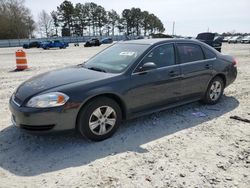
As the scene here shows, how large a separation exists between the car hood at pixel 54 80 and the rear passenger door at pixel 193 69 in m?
1.74

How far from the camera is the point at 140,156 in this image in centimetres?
343

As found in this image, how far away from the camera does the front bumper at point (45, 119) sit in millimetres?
3365

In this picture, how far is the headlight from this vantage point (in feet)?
11.2

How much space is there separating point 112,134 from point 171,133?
104 cm

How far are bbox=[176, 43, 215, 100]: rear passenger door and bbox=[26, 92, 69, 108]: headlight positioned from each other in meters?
2.49

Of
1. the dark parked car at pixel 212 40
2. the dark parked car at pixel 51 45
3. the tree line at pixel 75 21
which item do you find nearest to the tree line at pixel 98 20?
the tree line at pixel 75 21

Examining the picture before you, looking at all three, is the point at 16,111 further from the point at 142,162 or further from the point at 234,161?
the point at 234,161

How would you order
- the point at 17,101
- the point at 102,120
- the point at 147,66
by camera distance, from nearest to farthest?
the point at 17,101 < the point at 102,120 < the point at 147,66

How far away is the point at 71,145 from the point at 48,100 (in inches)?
32.6

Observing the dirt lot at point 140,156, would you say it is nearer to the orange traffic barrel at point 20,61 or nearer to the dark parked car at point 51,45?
the orange traffic barrel at point 20,61

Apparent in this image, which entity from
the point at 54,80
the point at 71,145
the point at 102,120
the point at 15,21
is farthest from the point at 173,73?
the point at 15,21

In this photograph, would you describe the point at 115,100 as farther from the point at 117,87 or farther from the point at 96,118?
the point at 96,118

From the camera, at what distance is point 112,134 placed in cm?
400

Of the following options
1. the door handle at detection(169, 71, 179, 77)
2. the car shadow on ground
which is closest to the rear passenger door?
the door handle at detection(169, 71, 179, 77)
